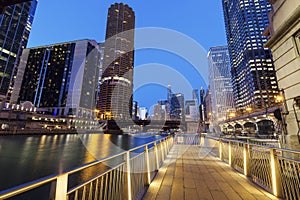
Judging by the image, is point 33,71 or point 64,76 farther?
point 33,71

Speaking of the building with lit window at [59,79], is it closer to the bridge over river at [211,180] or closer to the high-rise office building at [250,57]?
the bridge over river at [211,180]

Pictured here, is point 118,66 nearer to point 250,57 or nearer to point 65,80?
point 65,80

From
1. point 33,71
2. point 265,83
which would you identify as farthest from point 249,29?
point 33,71

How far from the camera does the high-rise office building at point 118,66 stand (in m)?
96.8

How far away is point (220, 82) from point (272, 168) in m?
116

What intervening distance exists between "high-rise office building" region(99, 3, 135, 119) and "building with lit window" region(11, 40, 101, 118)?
538 inches

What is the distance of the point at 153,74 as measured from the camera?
1630 centimetres

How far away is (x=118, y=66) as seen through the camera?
112 metres

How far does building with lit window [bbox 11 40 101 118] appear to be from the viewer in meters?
87.6

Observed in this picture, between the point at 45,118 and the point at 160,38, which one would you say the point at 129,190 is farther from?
the point at 45,118

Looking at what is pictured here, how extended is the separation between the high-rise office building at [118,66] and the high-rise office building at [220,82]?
58082 millimetres

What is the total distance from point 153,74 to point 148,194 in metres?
13.9

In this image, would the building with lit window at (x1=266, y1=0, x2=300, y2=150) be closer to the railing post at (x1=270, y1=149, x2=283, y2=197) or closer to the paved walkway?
the railing post at (x1=270, y1=149, x2=283, y2=197)

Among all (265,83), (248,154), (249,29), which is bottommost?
(248,154)
